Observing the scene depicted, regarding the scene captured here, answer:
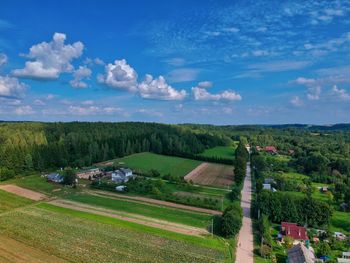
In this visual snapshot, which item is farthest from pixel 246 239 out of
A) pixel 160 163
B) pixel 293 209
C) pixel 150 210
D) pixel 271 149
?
pixel 271 149

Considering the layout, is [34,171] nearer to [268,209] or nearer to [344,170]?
[268,209]

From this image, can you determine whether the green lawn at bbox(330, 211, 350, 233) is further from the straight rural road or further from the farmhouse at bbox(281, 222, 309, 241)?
the straight rural road

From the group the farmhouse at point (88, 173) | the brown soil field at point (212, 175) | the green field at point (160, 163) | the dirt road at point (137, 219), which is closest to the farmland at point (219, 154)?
the green field at point (160, 163)

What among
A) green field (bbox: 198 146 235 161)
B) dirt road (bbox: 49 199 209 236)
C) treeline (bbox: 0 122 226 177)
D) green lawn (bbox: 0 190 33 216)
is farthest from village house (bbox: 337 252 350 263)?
treeline (bbox: 0 122 226 177)

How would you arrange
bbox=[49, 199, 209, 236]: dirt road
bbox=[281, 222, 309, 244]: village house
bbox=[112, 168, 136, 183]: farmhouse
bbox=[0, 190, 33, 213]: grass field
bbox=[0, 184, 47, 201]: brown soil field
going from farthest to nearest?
bbox=[112, 168, 136, 183]: farmhouse, bbox=[0, 184, 47, 201]: brown soil field, bbox=[0, 190, 33, 213]: grass field, bbox=[49, 199, 209, 236]: dirt road, bbox=[281, 222, 309, 244]: village house

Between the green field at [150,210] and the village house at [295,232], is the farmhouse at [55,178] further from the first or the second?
the village house at [295,232]

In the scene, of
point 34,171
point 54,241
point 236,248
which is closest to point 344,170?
point 236,248
